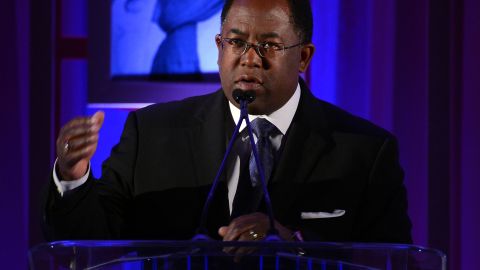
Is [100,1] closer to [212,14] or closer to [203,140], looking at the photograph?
[212,14]

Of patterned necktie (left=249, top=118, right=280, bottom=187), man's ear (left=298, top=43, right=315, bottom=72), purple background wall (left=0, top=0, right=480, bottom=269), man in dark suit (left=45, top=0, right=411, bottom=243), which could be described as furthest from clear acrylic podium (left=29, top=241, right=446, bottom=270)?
purple background wall (left=0, top=0, right=480, bottom=269)

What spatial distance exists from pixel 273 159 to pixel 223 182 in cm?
15

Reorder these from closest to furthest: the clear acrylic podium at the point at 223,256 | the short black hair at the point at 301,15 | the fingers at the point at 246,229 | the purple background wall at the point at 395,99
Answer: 1. the clear acrylic podium at the point at 223,256
2. the fingers at the point at 246,229
3. the short black hair at the point at 301,15
4. the purple background wall at the point at 395,99

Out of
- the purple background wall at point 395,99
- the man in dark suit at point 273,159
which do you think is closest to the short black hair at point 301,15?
the man in dark suit at point 273,159

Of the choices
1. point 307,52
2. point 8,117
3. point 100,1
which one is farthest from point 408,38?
point 8,117

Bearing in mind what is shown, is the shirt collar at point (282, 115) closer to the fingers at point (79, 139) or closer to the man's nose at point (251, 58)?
the man's nose at point (251, 58)

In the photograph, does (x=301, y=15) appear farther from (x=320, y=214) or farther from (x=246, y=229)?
(x=246, y=229)

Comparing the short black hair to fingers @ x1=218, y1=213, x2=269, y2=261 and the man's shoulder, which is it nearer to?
the man's shoulder

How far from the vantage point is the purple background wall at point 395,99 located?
248 cm

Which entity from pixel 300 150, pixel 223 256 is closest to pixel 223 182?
pixel 300 150

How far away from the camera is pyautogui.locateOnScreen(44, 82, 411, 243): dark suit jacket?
5.96ft

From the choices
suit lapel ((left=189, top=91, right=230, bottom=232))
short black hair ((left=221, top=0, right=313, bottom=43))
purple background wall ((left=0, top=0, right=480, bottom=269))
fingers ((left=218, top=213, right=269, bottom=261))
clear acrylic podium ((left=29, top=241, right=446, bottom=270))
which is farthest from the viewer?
purple background wall ((left=0, top=0, right=480, bottom=269))

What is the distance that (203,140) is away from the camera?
1.89 metres

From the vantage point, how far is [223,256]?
1.11 m
